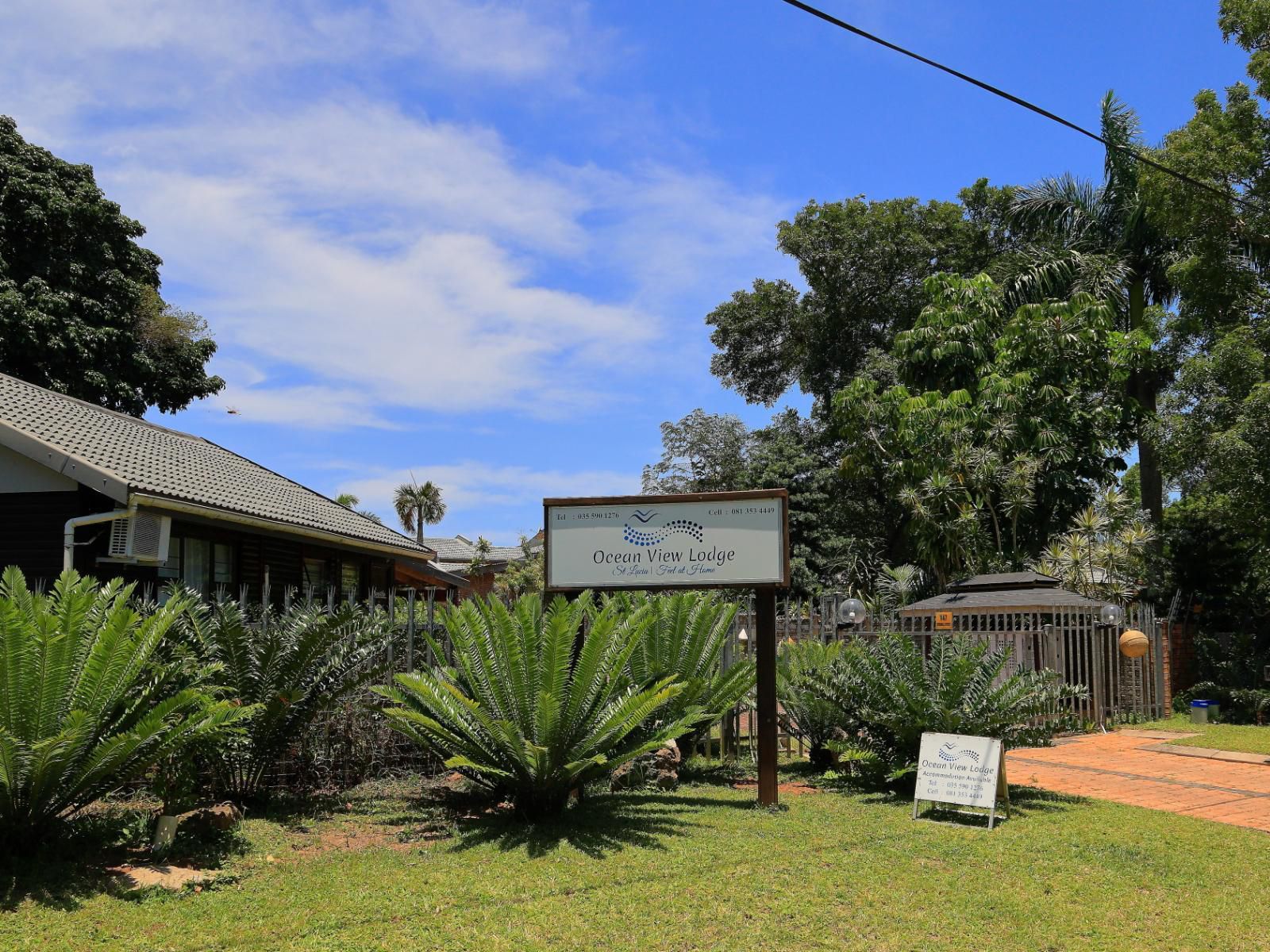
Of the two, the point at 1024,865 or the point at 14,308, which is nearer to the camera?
the point at 1024,865

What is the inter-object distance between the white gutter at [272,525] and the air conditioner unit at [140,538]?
19cm

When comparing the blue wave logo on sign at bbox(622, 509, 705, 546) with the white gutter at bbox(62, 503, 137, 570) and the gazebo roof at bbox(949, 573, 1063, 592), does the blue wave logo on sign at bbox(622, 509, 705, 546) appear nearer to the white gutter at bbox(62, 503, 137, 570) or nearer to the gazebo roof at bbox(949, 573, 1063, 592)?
the white gutter at bbox(62, 503, 137, 570)

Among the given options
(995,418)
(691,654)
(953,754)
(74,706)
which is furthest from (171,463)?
(995,418)

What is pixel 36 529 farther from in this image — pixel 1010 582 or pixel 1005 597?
pixel 1010 582

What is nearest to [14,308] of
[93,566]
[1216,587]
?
[93,566]

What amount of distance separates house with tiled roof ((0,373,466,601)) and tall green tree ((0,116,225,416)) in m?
6.35

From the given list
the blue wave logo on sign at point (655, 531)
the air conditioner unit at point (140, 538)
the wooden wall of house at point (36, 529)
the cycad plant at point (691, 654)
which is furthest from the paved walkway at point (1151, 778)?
the wooden wall of house at point (36, 529)

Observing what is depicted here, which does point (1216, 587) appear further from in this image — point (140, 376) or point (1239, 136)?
point (140, 376)

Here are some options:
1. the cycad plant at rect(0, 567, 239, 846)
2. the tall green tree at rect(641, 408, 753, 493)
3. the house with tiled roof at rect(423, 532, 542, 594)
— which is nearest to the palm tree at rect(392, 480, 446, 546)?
the house with tiled roof at rect(423, 532, 542, 594)

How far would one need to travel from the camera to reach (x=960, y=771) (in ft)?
26.6

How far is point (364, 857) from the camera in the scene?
669cm

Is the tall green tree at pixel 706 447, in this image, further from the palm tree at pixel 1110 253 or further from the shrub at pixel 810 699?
the shrub at pixel 810 699

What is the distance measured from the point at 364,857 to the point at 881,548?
30186 mm

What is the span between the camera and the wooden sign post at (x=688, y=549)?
8461 mm
